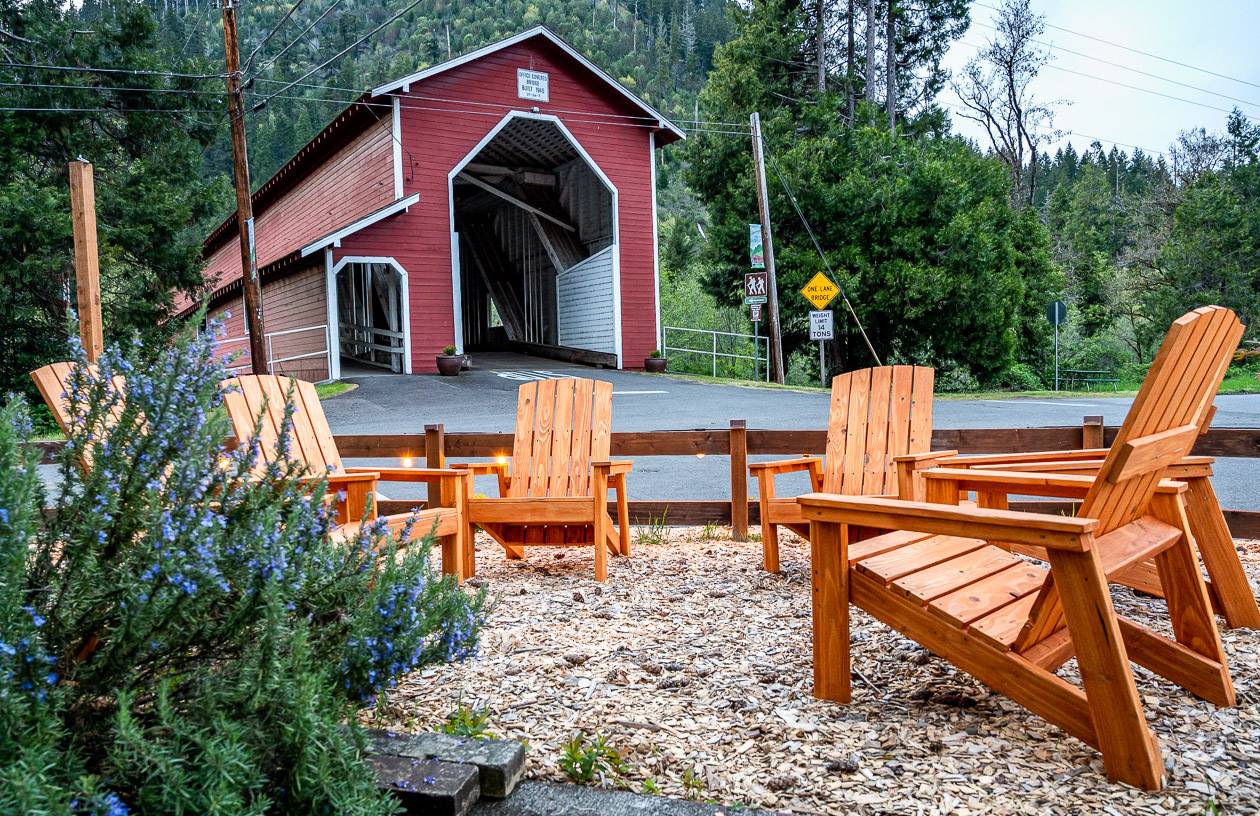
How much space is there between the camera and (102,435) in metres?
1.86

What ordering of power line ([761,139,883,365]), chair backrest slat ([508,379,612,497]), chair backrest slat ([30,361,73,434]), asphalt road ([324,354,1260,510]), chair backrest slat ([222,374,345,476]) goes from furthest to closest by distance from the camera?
power line ([761,139,883,365])
asphalt road ([324,354,1260,510])
chair backrest slat ([508,379,612,497])
chair backrest slat ([222,374,345,476])
chair backrest slat ([30,361,73,434])

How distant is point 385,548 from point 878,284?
18.7 metres

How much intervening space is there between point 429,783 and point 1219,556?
Answer: 9.25ft

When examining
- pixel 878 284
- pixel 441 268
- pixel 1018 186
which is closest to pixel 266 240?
pixel 441 268

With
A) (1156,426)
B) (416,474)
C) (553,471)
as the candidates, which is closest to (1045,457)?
(1156,426)

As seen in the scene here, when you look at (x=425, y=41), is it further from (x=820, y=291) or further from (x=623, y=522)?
(x=623, y=522)

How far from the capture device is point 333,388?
49.7 ft

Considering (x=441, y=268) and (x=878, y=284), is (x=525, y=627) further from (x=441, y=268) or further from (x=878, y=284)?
(x=878, y=284)

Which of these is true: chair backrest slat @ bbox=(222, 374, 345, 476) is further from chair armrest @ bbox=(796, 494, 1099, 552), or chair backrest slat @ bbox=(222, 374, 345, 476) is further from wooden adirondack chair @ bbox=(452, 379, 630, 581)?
chair armrest @ bbox=(796, 494, 1099, 552)

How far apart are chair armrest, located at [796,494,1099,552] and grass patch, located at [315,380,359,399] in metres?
12.9

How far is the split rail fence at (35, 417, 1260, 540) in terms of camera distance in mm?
4922

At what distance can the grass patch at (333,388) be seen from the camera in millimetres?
14508

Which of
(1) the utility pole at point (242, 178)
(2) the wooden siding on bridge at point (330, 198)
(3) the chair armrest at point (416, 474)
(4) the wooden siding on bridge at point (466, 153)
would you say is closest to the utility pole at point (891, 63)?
(4) the wooden siding on bridge at point (466, 153)

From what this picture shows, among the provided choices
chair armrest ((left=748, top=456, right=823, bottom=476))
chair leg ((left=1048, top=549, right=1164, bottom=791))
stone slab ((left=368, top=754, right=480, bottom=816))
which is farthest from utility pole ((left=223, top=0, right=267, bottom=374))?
chair leg ((left=1048, top=549, right=1164, bottom=791))
